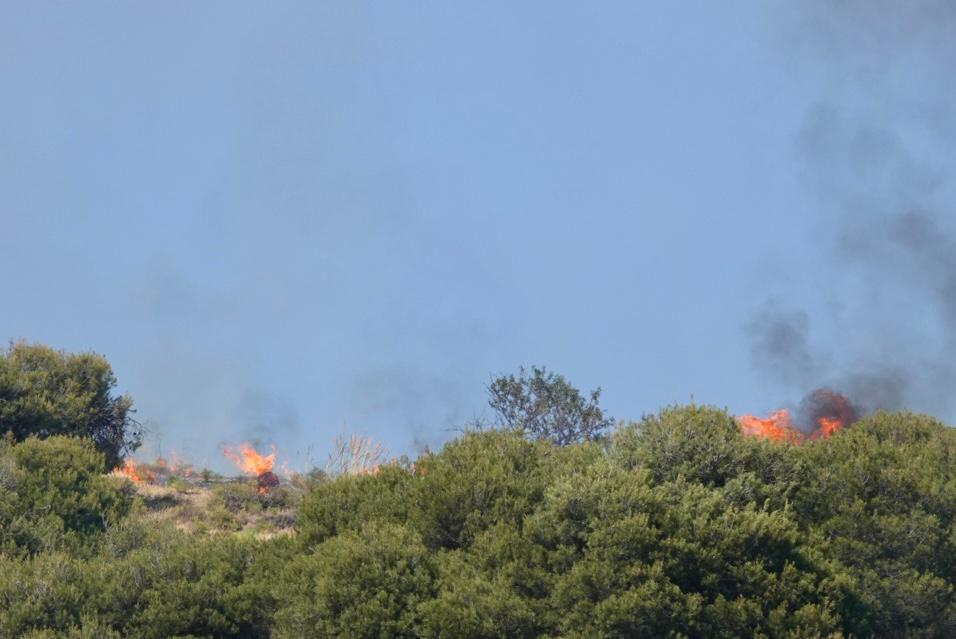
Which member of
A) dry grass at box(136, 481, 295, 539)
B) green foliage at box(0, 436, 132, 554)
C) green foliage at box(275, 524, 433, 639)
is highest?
dry grass at box(136, 481, 295, 539)

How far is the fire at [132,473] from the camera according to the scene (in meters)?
47.9

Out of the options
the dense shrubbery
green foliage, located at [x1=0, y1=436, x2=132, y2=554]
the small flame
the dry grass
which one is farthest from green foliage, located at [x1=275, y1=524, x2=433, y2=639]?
the small flame

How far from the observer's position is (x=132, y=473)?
49.7 metres

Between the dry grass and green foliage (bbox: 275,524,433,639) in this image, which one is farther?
the dry grass

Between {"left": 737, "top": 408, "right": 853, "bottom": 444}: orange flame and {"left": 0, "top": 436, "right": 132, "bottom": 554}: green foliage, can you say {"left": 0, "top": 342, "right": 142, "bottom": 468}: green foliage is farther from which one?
{"left": 737, "top": 408, "right": 853, "bottom": 444}: orange flame

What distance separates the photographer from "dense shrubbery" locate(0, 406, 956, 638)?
25922mm

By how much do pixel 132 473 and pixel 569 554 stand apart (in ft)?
89.4

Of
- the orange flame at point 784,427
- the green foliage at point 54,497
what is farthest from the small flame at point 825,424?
the green foliage at point 54,497

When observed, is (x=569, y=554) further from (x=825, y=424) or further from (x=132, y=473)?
(x=825, y=424)

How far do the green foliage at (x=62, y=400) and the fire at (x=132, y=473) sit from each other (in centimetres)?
45

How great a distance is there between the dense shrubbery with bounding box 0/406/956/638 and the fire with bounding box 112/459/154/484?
13315mm

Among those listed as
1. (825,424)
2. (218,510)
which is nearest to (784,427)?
(825,424)

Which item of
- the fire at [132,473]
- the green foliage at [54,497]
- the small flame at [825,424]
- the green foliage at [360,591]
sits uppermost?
the small flame at [825,424]

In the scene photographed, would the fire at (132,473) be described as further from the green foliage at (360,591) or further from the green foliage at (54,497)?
the green foliage at (360,591)
